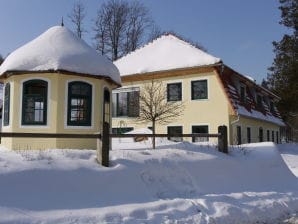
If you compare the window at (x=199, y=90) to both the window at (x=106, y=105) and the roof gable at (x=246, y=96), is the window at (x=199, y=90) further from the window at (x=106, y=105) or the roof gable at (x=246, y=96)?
the window at (x=106, y=105)

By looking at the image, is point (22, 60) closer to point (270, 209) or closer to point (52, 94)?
point (52, 94)

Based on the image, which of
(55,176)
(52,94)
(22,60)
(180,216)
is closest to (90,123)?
(52,94)

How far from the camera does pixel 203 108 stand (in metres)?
24.5

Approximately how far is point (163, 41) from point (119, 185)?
66.7 feet

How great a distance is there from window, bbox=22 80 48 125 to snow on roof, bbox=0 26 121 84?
0.67m

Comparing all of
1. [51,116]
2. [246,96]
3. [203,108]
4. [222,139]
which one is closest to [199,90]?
[203,108]

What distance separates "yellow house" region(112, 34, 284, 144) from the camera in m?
23.9

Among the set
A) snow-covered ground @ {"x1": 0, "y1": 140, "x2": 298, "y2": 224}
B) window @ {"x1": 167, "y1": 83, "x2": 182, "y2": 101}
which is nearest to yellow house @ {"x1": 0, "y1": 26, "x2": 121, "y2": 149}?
snow-covered ground @ {"x1": 0, "y1": 140, "x2": 298, "y2": 224}

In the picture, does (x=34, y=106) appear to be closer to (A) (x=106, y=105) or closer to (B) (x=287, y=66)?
(A) (x=106, y=105)

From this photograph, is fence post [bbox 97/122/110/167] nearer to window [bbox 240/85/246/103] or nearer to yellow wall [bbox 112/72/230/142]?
yellow wall [bbox 112/72/230/142]

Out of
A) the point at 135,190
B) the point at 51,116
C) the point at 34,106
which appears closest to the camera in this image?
the point at 135,190

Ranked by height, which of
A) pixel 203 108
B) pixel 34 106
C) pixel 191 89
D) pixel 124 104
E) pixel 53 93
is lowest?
pixel 34 106

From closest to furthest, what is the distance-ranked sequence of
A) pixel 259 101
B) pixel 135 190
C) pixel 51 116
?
pixel 135 190, pixel 51 116, pixel 259 101

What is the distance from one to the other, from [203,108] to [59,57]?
494 inches
